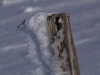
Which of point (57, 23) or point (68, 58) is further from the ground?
point (57, 23)

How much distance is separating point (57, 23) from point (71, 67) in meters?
0.55

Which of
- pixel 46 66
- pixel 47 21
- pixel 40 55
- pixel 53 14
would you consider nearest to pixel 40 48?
pixel 40 55

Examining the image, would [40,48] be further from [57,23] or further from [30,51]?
[57,23]

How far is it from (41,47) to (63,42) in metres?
0.29

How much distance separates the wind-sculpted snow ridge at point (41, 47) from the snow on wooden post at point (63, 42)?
44mm

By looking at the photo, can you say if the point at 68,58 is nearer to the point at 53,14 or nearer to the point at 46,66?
the point at 46,66

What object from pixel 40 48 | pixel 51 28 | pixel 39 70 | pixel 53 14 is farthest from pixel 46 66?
pixel 53 14

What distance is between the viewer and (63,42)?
1.62 m

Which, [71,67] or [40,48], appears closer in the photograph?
[71,67]

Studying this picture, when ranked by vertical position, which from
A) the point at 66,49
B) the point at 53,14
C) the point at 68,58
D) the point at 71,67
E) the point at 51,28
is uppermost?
the point at 53,14

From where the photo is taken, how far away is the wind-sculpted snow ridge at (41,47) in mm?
1645

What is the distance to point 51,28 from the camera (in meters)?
1.61

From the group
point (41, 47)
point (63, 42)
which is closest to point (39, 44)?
point (41, 47)

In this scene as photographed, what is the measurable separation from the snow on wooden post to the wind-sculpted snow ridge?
4 cm
